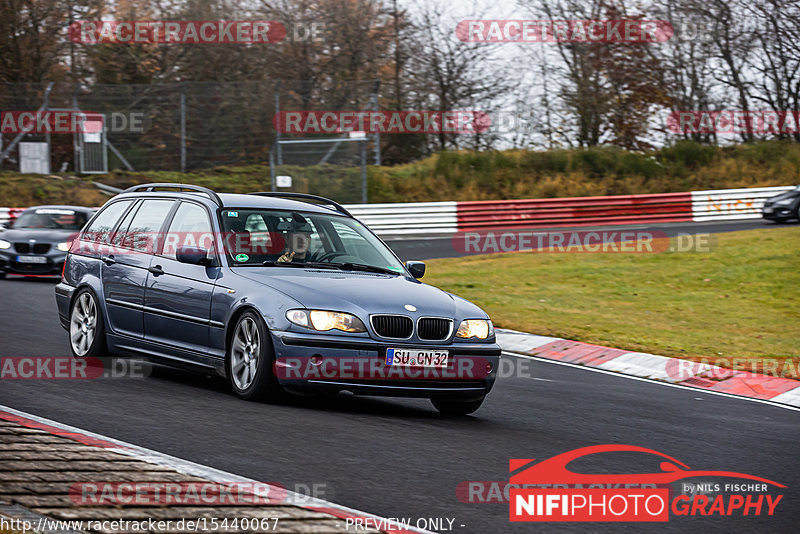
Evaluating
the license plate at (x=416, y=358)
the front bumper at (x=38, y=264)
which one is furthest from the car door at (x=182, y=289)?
the front bumper at (x=38, y=264)

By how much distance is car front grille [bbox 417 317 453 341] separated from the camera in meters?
7.26

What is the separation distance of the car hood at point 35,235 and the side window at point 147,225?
391 inches

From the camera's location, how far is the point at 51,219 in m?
19.6

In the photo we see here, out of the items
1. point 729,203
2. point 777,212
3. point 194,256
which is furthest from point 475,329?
point 729,203

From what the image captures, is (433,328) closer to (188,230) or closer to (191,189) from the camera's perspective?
(188,230)

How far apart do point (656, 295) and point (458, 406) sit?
10.3 meters

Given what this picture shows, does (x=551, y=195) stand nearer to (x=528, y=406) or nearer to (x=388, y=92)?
(x=388, y=92)

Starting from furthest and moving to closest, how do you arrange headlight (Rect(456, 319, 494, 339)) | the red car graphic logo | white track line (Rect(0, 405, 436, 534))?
headlight (Rect(456, 319, 494, 339)) → the red car graphic logo → white track line (Rect(0, 405, 436, 534))

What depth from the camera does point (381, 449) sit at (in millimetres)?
6008

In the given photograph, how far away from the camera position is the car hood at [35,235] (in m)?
18.3

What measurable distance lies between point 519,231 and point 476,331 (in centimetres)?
2369

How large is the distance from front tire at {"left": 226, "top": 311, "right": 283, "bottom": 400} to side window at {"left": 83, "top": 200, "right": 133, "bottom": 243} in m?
2.56

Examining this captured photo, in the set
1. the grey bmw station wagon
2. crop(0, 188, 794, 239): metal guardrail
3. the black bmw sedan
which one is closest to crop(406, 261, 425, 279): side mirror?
the grey bmw station wagon

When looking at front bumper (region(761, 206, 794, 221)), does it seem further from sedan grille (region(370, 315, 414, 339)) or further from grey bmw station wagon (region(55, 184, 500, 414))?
sedan grille (region(370, 315, 414, 339))
